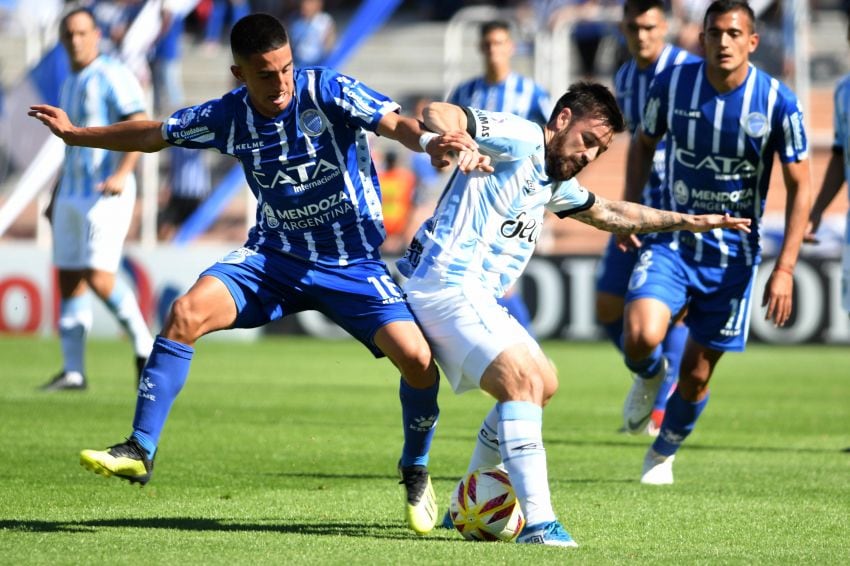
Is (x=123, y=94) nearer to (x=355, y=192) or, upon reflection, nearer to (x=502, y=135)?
(x=355, y=192)

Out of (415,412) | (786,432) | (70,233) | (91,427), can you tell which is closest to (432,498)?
(415,412)

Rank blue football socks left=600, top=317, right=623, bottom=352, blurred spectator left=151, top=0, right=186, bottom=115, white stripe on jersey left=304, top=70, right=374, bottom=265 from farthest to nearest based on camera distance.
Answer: blurred spectator left=151, top=0, right=186, bottom=115 < blue football socks left=600, top=317, right=623, bottom=352 < white stripe on jersey left=304, top=70, right=374, bottom=265

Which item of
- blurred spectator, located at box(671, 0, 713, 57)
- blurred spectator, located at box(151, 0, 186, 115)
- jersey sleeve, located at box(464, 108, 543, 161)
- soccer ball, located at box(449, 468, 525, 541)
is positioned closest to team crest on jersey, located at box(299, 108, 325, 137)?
jersey sleeve, located at box(464, 108, 543, 161)

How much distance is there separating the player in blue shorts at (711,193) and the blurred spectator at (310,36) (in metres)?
14.1

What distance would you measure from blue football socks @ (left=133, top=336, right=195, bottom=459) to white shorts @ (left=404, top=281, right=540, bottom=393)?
1008 millimetres

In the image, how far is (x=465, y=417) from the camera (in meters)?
10.8

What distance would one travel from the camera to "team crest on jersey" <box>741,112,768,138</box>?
757 cm

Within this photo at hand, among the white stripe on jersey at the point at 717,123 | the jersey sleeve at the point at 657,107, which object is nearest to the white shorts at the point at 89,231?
the jersey sleeve at the point at 657,107

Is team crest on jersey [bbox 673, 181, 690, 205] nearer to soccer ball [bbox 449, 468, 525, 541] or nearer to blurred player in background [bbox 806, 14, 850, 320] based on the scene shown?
blurred player in background [bbox 806, 14, 850, 320]

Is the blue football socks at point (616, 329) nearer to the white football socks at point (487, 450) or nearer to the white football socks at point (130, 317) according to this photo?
the white football socks at point (130, 317)

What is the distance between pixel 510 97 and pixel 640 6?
91.7 inches

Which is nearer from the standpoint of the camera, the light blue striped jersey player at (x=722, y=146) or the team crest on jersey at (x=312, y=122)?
the team crest on jersey at (x=312, y=122)

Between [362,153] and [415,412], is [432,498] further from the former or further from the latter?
[362,153]

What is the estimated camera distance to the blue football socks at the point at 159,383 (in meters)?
5.81
